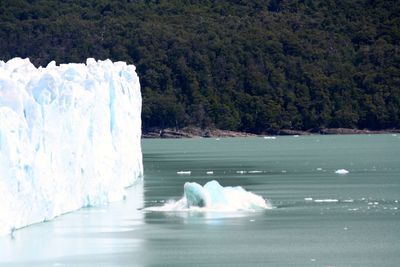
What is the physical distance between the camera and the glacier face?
26.8m

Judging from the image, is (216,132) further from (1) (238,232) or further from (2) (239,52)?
(1) (238,232)

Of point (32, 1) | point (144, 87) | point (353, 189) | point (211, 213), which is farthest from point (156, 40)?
point (211, 213)

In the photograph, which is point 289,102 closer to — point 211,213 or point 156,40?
point 156,40

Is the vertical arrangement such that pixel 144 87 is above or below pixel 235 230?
above

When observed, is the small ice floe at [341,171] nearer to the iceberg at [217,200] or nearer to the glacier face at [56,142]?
the glacier face at [56,142]

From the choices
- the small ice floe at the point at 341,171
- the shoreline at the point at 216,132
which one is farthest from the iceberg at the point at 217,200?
the shoreline at the point at 216,132

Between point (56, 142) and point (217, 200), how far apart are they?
4586 millimetres

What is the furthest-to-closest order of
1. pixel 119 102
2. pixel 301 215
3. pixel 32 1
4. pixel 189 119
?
pixel 32 1 → pixel 189 119 → pixel 119 102 → pixel 301 215

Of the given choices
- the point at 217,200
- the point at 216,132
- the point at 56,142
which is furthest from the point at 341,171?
the point at 216,132

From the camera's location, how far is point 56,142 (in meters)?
32.2

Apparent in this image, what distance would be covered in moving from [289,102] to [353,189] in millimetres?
83572

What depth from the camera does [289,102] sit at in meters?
124

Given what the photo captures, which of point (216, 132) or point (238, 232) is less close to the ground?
point (216, 132)

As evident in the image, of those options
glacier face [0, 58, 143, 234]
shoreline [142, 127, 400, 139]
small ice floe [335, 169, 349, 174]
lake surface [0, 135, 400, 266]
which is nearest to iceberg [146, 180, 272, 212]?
lake surface [0, 135, 400, 266]
